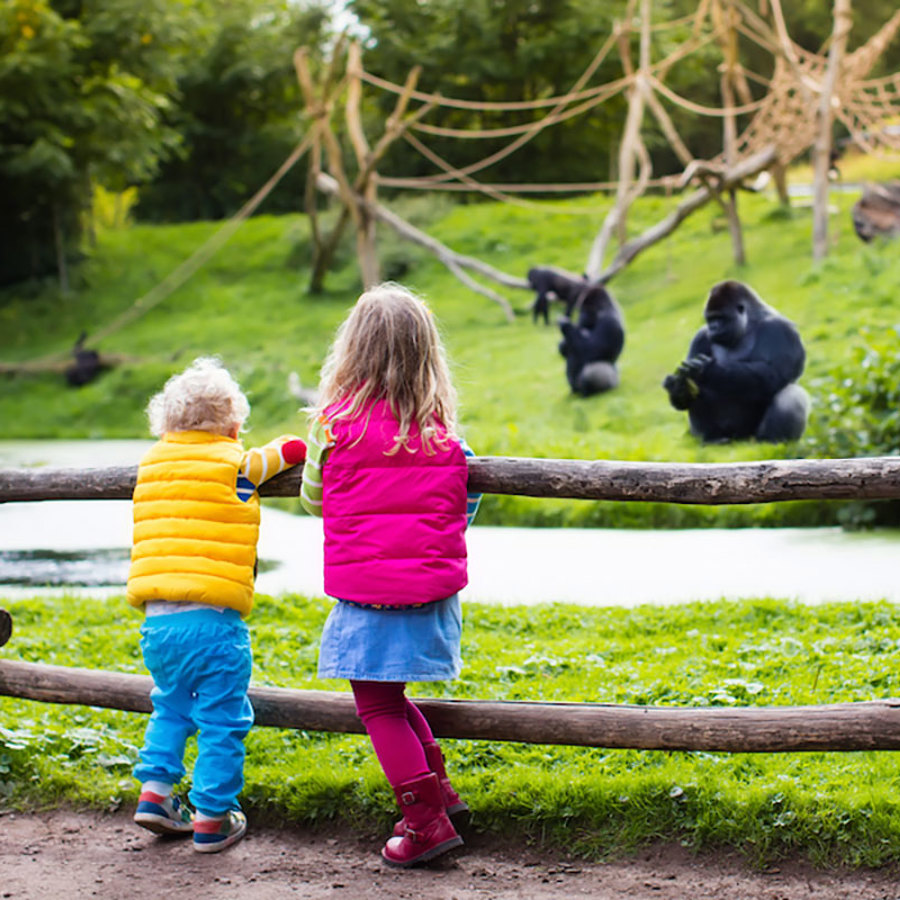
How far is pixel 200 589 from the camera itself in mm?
3094

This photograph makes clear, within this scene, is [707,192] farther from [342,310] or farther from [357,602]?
[357,602]

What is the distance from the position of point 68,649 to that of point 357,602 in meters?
2.53

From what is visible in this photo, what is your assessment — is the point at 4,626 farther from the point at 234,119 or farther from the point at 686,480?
the point at 234,119

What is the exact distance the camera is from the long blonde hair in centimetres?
299

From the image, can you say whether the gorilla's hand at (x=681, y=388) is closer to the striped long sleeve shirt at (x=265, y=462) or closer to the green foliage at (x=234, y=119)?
the striped long sleeve shirt at (x=265, y=462)

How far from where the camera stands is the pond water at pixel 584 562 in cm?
604

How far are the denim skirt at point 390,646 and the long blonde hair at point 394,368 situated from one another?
41cm

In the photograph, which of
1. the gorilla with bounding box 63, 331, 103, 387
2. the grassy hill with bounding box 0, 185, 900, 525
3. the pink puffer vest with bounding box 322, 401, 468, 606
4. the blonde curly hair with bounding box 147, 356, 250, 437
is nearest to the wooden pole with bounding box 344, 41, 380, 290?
the grassy hill with bounding box 0, 185, 900, 525

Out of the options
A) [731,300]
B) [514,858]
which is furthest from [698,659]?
[731,300]

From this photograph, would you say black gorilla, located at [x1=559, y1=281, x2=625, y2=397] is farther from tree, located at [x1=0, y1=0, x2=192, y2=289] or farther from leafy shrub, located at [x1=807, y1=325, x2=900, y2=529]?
tree, located at [x1=0, y1=0, x2=192, y2=289]

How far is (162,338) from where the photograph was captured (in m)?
18.9

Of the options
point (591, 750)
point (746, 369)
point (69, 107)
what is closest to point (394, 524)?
point (591, 750)

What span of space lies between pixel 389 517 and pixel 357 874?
3.06 ft

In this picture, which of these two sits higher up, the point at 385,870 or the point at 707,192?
the point at 707,192
